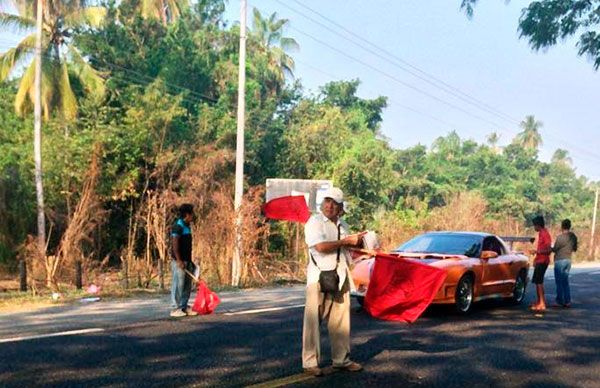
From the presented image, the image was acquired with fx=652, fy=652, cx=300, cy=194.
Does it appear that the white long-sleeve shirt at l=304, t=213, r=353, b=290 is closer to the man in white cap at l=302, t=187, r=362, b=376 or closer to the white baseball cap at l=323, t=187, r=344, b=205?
the man in white cap at l=302, t=187, r=362, b=376

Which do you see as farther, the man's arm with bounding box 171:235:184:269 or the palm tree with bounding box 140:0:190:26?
the palm tree with bounding box 140:0:190:26

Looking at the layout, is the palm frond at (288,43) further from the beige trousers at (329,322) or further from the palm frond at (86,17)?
the beige trousers at (329,322)

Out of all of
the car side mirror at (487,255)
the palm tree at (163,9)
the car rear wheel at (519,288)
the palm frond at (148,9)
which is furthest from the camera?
the palm tree at (163,9)

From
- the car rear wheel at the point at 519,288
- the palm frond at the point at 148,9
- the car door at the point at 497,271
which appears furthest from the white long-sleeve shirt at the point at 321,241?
the palm frond at the point at 148,9

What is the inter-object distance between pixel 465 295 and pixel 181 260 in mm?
5087

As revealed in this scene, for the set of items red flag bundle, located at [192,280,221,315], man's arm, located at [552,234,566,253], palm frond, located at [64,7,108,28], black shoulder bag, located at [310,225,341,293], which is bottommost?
red flag bundle, located at [192,280,221,315]

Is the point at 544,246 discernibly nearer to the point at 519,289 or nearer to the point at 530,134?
the point at 519,289

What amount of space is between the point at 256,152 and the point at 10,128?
10.4m

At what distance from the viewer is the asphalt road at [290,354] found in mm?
6453

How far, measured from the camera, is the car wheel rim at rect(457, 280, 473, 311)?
455 inches

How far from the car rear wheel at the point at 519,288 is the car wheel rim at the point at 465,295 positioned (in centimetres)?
220

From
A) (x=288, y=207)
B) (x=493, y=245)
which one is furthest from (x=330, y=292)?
(x=493, y=245)

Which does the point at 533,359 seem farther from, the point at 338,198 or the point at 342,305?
the point at 338,198

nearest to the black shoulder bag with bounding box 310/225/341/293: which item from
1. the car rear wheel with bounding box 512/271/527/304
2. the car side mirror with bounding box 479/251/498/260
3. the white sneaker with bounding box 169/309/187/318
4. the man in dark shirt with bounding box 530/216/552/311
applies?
the white sneaker with bounding box 169/309/187/318
